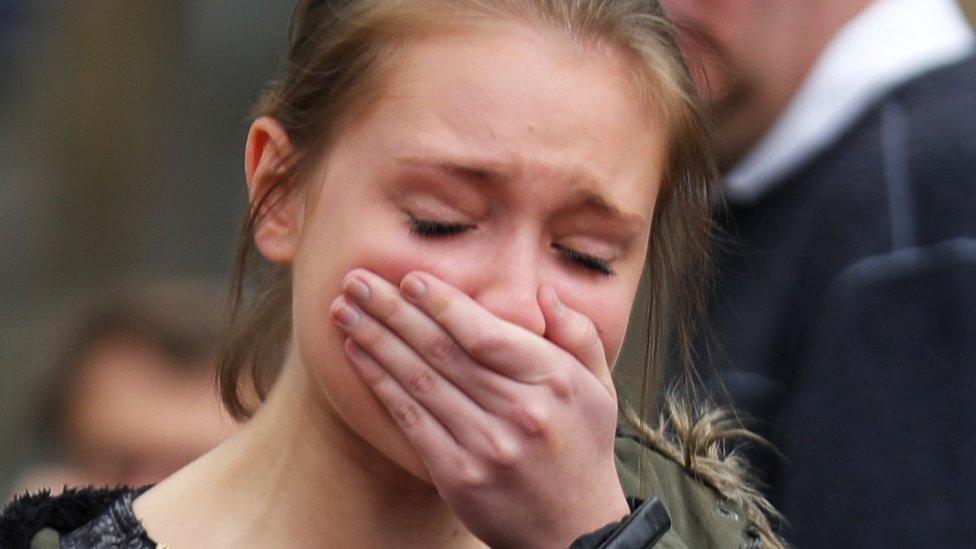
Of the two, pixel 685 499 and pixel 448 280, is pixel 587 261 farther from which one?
pixel 685 499

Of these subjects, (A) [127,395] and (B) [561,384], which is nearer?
(B) [561,384]

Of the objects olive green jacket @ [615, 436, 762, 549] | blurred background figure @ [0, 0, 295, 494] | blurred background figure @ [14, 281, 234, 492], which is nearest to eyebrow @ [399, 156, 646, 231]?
olive green jacket @ [615, 436, 762, 549]

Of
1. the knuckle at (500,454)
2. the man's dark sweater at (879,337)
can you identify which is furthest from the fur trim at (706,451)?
the knuckle at (500,454)

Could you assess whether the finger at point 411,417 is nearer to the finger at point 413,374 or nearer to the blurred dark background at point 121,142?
the finger at point 413,374

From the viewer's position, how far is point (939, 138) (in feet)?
9.66

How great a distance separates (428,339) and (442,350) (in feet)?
0.07

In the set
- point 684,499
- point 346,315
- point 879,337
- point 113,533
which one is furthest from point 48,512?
point 879,337

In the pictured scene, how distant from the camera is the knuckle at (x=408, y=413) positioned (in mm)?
2021

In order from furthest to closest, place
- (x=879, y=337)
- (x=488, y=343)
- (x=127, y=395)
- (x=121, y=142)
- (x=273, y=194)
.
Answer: (x=121, y=142) → (x=127, y=395) → (x=879, y=337) → (x=273, y=194) → (x=488, y=343)

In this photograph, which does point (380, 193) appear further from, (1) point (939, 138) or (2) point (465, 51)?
(1) point (939, 138)

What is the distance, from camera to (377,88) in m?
2.19

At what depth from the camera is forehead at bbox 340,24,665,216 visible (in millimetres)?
2070

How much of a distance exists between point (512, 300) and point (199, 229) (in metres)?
4.68

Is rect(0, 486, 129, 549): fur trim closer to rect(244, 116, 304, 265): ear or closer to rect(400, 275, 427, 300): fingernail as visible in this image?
rect(244, 116, 304, 265): ear
